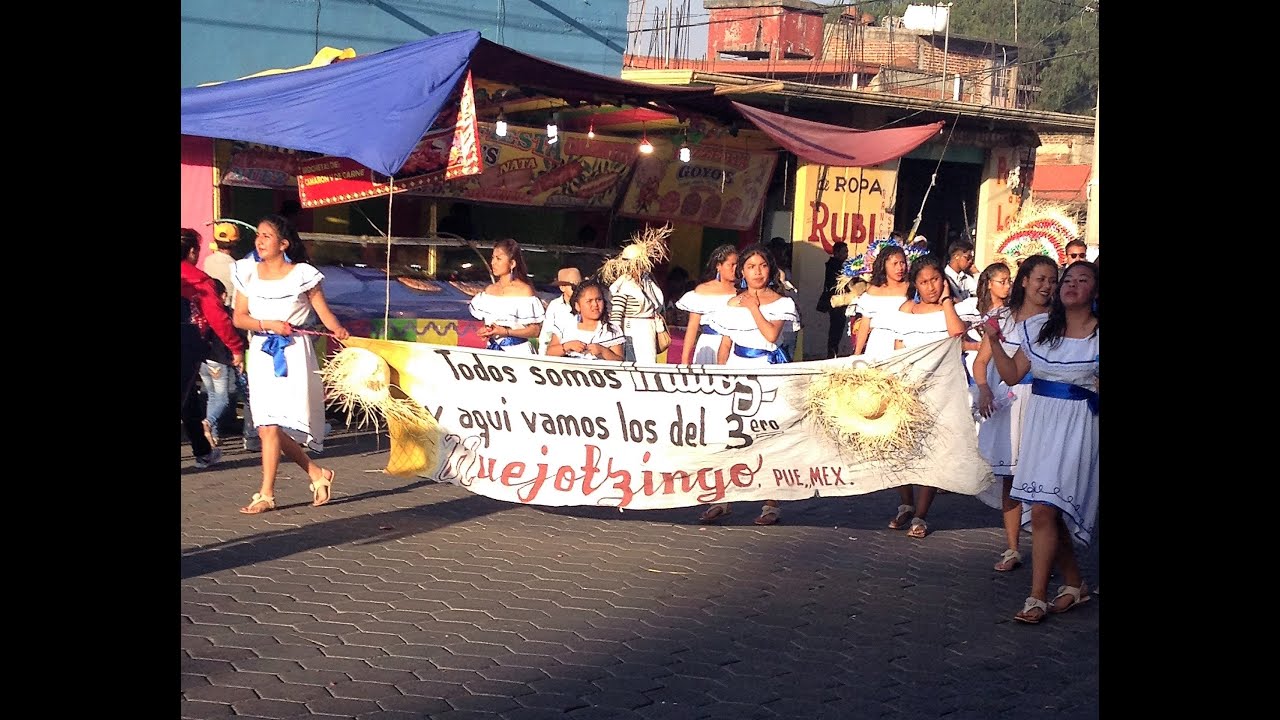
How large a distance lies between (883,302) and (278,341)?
378cm

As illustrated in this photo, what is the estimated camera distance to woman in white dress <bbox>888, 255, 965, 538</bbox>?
27.0ft

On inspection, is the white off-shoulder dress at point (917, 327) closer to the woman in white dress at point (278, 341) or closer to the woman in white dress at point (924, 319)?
the woman in white dress at point (924, 319)

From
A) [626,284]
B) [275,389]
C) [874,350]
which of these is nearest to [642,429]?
[874,350]

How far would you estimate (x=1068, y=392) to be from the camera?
6398 mm

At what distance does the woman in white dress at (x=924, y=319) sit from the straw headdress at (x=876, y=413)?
2.37 feet

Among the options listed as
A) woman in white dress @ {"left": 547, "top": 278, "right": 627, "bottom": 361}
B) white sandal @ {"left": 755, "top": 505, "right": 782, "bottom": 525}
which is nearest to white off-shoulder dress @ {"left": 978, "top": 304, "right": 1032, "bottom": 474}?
white sandal @ {"left": 755, "top": 505, "right": 782, "bottom": 525}

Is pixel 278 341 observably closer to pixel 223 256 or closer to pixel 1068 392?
pixel 223 256

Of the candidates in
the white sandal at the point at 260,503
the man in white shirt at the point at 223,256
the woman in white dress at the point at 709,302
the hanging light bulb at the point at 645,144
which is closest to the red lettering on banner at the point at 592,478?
the woman in white dress at the point at 709,302

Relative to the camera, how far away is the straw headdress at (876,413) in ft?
24.6

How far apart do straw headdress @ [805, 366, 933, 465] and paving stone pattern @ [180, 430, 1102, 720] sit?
2.16 feet

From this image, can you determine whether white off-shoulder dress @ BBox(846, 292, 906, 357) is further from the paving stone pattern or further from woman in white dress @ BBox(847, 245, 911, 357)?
the paving stone pattern

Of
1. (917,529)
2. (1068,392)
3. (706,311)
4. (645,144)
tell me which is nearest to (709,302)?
(706,311)
